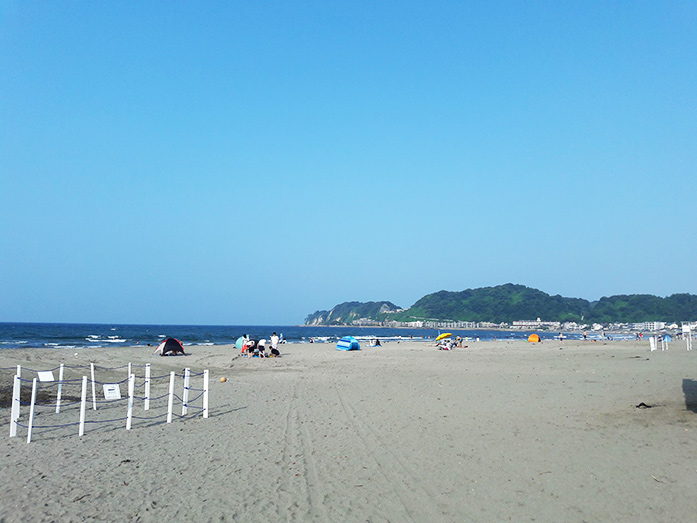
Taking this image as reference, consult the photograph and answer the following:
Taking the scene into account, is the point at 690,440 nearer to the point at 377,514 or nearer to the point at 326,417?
the point at 377,514

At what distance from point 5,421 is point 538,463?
11.1 m

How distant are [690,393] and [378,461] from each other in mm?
10154

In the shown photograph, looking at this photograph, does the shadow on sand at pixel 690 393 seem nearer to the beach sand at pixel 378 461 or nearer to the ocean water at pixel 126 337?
the beach sand at pixel 378 461

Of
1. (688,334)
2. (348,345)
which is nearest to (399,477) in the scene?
(348,345)

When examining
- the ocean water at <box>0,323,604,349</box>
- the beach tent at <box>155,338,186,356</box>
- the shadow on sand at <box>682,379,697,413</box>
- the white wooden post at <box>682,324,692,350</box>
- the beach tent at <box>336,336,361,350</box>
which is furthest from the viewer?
the ocean water at <box>0,323,604,349</box>

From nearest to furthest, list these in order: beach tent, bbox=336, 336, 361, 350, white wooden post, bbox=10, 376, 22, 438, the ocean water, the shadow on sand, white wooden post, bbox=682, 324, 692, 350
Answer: white wooden post, bbox=10, 376, 22, 438, the shadow on sand, white wooden post, bbox=682, 324, 692, 350, beach tent, bbox=336, 336, 361, 350, the ocean water

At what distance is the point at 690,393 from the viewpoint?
41.7 ft

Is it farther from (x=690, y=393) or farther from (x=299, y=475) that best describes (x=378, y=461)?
(x=690, y=393)

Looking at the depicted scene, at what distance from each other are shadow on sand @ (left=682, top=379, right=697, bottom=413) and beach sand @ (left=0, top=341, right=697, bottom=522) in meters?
0.06

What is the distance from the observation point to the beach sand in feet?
18.2

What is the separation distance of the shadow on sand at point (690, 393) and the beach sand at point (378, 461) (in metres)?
0.06

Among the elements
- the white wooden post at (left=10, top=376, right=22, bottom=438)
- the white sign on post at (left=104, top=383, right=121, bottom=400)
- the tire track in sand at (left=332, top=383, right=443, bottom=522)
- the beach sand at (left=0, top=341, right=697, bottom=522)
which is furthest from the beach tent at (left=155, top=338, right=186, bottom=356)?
the tire track in sand at (left=332, top=383, right=443, bottom=522)

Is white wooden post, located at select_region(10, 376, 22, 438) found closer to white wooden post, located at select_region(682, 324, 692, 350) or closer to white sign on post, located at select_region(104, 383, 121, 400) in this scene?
white sign on post, located at select_region(104, 383, 121, 400)

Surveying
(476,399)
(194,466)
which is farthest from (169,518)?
(476,399)
